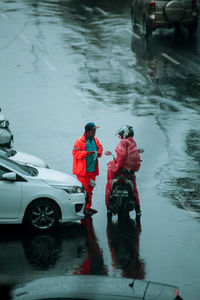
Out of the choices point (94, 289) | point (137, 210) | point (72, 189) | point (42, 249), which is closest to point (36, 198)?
point (72, 189)

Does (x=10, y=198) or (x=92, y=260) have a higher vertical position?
(x=10, y=198)

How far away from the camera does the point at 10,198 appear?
33.2 ft

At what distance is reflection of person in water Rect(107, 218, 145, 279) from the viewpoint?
8719mm

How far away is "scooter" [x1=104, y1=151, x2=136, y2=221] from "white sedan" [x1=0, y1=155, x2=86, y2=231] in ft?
1.80

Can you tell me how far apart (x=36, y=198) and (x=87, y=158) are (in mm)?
1294

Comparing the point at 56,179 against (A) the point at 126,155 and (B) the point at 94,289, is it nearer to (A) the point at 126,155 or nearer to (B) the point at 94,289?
(A) the point at 126,155

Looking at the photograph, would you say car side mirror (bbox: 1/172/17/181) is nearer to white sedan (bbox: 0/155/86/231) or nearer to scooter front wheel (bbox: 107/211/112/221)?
white sedan (bbox: 0/155/86/231)

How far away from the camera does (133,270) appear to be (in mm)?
8711

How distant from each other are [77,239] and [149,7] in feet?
58.2

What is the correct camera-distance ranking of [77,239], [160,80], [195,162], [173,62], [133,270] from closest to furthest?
1. [133,270]
2. [77,239]
3. [195,162]
4. [160,80]
5. [173,62]

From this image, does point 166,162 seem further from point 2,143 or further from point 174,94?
point 174,94

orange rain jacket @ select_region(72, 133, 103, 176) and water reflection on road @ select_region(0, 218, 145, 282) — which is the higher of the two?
orange rain jacket @ select_region(72, 133, 103, 176)

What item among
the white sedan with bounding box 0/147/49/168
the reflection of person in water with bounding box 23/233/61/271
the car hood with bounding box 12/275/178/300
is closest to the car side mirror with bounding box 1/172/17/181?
the reflection of person in water with bounding box 23/233/61/271

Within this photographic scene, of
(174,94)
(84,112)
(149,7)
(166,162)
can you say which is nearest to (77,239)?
(166,162)
